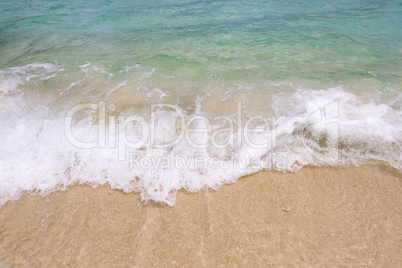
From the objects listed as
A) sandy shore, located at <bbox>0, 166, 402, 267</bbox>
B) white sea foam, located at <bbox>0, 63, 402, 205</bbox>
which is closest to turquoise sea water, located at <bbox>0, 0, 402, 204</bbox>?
white sea foam, located at <bbox>0, 63, 402, 205</bbox>

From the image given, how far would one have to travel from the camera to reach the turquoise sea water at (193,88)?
9.91 ft

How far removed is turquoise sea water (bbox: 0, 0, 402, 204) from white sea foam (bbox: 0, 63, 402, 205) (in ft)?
0.07

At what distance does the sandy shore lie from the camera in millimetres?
2143

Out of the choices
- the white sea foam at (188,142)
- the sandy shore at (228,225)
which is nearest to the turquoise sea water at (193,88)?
the white sea foam at (188,142)

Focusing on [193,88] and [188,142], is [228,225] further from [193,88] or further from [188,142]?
[193,88]

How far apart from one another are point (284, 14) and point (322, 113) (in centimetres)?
776

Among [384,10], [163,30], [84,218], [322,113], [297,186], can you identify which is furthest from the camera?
[384,10]

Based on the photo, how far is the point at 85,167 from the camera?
3.04 metres

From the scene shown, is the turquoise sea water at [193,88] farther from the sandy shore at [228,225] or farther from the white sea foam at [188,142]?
the sandy shore at [228,225]

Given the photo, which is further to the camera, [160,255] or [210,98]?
[210,98]

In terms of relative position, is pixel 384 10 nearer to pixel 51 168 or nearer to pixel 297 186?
pixel 297 186

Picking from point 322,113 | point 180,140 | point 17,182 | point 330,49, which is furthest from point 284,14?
point 17,182

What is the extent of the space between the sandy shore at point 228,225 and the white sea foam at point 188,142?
0.21 metres

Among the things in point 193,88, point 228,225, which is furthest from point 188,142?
point 193,88
